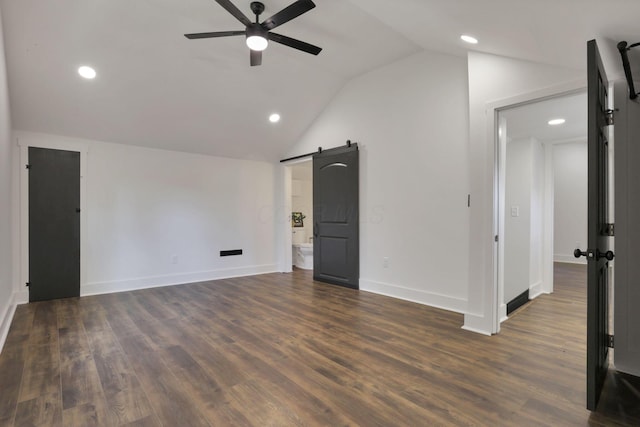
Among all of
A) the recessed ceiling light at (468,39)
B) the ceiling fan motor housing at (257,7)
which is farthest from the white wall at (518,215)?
the ceiling fan motor housing at (257,7)

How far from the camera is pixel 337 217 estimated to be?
5133 mm

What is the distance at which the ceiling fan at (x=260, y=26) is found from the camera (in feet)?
8.06

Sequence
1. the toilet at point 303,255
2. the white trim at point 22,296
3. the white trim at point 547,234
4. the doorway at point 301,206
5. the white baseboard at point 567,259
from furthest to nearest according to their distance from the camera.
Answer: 1. the doorway at point 301,206
2. the white baseboard at point 567,259
3. the toilet at point 303,255
4. the white trim at point 547,234
5. the white trim at point 22,296

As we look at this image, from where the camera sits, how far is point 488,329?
3031 mm

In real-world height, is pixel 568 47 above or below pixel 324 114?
below

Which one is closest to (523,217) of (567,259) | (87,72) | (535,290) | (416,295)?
(535,290)

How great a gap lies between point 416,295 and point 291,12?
3409 mm

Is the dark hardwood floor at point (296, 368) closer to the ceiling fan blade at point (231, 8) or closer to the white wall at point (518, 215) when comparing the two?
the white wall at point (518, 215)

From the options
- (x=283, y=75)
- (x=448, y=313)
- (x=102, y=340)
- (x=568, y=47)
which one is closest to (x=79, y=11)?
(x=283, y=75)

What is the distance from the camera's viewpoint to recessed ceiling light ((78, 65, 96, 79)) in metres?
3.57

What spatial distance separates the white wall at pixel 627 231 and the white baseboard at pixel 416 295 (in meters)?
1.46

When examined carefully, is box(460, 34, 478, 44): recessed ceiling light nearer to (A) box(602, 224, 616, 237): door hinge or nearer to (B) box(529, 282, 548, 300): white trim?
(A) box(602, 224, 616, 237): door hinge

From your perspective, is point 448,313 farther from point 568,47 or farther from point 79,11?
point 79,11

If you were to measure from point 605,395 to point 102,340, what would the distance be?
12.8ft
